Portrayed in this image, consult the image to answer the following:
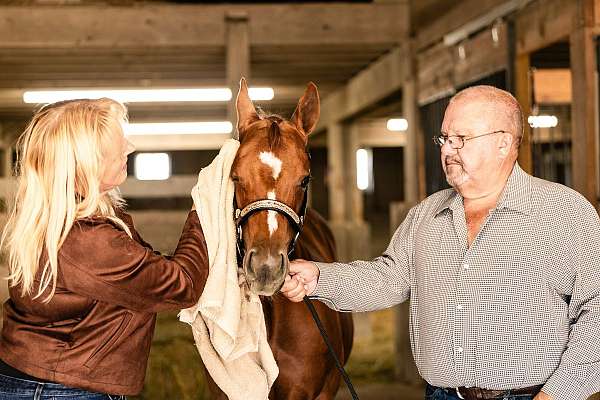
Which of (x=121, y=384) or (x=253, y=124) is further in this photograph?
(x=253, y=124)

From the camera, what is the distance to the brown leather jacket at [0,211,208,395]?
184 centimetres

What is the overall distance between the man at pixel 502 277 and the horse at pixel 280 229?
1.33 ft

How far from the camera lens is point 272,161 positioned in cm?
235

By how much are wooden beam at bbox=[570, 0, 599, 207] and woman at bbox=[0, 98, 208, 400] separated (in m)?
2.80

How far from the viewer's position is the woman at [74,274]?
1.84 m

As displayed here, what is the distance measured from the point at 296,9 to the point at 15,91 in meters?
4.36

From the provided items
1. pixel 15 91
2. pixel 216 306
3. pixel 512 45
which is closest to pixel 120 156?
pixel 216 306

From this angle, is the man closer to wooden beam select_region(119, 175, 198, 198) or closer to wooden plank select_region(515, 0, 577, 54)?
wooden plank select_region(515, 0, 577, 54)

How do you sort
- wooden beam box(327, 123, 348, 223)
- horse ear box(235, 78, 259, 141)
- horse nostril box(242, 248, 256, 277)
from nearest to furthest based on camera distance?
horse nostril box(242, 248, 256, 277), horse ear box(235, 78, 259, 141), wooden beam box(327, 123, 348, 223)

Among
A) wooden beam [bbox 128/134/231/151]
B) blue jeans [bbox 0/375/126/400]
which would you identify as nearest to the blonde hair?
blue jeans [bbox 0/375/126/400]

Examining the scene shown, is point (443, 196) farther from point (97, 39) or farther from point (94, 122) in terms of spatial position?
point (97, 39)

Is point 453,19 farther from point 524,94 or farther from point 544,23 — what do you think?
point 544,23

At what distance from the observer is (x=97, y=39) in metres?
6.81

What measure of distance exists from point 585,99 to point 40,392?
123 inches
